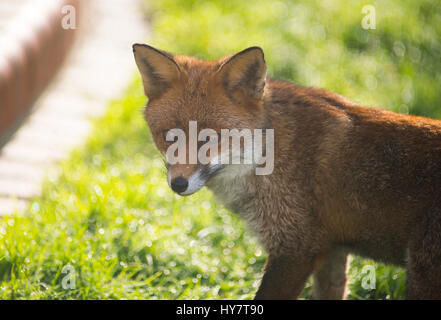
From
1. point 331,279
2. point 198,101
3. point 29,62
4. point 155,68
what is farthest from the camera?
point 29,62

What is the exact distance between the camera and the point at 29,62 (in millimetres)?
6285

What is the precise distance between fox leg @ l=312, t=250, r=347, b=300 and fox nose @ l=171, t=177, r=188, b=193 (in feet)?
4.46

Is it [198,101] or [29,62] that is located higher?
[29,62]

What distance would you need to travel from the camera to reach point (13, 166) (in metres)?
5.74

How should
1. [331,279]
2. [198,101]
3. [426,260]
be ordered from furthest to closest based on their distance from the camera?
[331,279], [198,101], [426,260]

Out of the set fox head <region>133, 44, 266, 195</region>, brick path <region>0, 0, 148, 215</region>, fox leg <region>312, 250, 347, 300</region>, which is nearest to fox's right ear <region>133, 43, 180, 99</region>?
fox head <region>133, 44, 266, 195</region>

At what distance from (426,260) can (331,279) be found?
1017 millimetres

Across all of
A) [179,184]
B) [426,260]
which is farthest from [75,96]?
[426,260]

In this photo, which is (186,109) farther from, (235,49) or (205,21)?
(205,21)

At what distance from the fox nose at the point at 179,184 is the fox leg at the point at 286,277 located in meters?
0.85

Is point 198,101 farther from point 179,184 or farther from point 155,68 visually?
point 179,184

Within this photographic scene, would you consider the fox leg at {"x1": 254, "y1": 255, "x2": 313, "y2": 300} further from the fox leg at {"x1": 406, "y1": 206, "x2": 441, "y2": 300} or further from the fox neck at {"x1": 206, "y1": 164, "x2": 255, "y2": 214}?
the fox leg at {"x1": 406, "y1": 206, "x2": 441, "y2": 300}

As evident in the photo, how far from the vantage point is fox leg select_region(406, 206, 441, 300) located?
128 inches

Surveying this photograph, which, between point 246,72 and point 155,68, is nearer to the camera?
point 246,72
